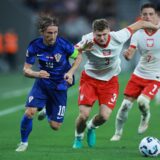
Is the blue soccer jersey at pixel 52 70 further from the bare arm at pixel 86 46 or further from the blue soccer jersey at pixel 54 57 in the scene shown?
the bare arm at pixel 86 46

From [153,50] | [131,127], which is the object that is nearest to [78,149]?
[153,50]

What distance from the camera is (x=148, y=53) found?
14.9 metres

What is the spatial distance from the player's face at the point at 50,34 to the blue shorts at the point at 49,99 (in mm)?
822

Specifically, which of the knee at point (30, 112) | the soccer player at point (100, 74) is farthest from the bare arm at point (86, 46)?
the knee at point (30, 112)

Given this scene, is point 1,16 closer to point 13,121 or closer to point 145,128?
point 13,121

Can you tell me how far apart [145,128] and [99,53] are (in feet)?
7.49

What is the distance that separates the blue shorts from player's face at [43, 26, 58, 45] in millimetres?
822

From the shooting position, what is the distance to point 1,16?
37.3 m

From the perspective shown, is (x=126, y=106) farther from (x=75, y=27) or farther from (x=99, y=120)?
(x=75, y=27)

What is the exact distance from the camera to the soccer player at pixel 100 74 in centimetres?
1334

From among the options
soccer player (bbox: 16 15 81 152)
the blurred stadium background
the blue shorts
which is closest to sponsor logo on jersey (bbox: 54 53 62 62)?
soccer player (bbox: 16 15 81 152)

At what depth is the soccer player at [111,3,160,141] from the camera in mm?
14680

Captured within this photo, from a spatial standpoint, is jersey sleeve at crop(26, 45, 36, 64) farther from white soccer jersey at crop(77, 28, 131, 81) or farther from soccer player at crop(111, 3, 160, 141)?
soccer player at crop(111, 3, 160, 141)

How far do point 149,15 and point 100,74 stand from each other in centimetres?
154
